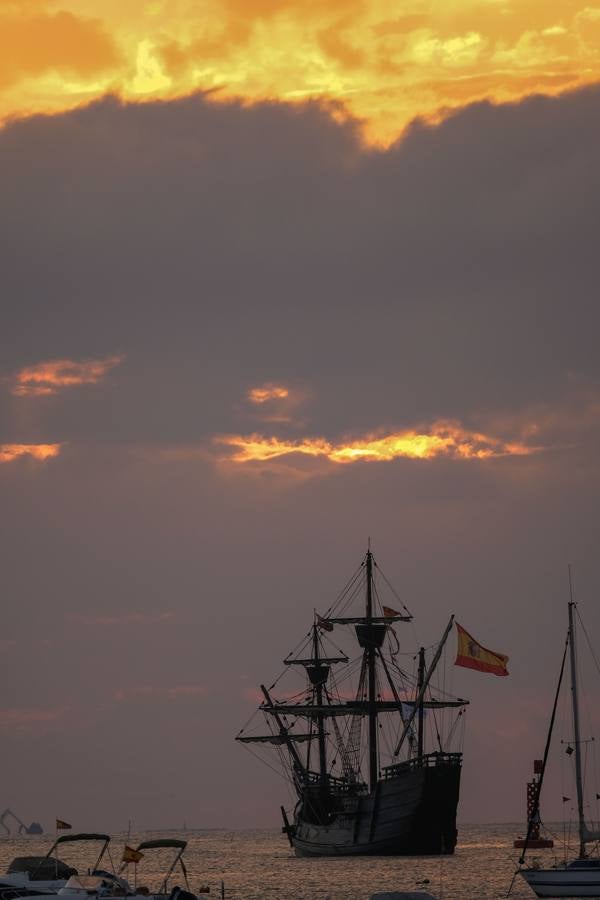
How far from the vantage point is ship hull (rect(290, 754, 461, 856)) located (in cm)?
16238

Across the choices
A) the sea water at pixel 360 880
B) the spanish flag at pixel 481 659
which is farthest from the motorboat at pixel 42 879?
the spanish flag at pixel 481 659

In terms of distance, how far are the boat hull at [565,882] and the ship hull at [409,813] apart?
49.5 m

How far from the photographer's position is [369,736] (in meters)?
180

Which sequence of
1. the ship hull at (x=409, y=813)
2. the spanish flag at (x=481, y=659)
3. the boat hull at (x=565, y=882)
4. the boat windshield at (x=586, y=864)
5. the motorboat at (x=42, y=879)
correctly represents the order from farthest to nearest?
1. the ship hull at (x=409, y=813)
2. the spanish flag at (x=481, y=659)
3. the boat windshield at (x=586, y=864)
4. the boat hull at (x=565, y=882)
5. the motorboat at (x=42, y=879)

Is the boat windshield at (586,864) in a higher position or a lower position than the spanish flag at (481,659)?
lower

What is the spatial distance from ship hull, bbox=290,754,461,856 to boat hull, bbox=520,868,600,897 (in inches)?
1949

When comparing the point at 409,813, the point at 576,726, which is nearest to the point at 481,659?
the point at 576,726

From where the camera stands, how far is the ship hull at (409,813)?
162m

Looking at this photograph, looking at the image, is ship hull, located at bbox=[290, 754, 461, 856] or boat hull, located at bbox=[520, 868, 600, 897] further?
ship hull, located at bbox=[290, 754, 461, 856]

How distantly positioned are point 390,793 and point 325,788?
21.2 metres

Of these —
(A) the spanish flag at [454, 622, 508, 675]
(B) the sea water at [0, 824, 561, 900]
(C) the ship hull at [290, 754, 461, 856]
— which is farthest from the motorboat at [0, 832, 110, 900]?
(C) the ship hull at [290, 754, 461, 856]

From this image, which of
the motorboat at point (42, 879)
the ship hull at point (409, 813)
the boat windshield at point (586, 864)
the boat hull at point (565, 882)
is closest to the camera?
the motorboat at point (42, 879)

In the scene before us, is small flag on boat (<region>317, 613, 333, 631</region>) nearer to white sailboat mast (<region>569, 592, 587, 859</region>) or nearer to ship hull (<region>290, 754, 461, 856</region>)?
ship hull (<region>290, 754, 461, 856</region>)

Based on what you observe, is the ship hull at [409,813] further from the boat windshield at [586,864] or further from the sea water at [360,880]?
the boat windshield at [586,864]
